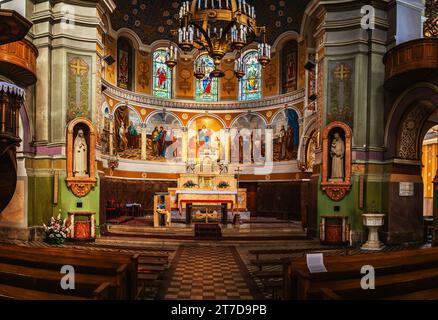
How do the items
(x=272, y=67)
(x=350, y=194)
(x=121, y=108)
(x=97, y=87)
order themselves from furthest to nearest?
(x=272, y=67) → (x=121, y=108) → (x=97, y=87) → (x=350, y=194)

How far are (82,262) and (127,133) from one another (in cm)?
1536

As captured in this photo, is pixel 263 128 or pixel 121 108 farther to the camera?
pixel 263 128

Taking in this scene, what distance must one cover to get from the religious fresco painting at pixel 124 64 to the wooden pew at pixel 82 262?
15.1 metres

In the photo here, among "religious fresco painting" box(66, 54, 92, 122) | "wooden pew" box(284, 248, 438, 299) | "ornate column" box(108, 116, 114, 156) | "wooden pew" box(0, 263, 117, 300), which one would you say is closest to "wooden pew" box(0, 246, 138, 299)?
"wooden pew" box(0, 263, 117, 300)

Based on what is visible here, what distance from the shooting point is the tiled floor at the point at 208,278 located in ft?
20.0

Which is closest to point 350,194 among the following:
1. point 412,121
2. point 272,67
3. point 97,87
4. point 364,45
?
point 412,121

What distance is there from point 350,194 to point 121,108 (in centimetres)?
1205

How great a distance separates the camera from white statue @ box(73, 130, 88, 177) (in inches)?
452

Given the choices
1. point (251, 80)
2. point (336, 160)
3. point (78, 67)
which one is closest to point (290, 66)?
→ point (251, 80)

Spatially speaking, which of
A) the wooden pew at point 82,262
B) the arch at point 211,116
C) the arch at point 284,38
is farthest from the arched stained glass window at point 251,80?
the wooden pew at point 82,262

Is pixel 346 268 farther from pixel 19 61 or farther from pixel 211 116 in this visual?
pixel 211 116

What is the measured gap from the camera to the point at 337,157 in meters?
11.5

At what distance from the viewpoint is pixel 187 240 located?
11516mm
